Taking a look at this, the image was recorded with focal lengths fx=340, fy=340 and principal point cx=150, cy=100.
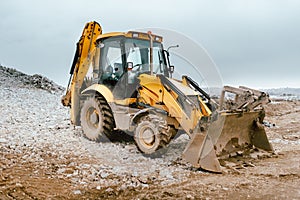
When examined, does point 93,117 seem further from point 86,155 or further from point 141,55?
point 141,55

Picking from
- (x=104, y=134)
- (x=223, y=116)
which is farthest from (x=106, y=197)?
(x=104, y=134)

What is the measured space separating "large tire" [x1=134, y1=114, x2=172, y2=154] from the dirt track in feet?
0.72

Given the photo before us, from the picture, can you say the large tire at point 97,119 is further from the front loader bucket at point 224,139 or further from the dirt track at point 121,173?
the front loader bucket at point 224,139

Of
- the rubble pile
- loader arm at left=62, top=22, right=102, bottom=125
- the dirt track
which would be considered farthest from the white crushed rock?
the rubble pile

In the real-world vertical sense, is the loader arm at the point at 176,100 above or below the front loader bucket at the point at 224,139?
above

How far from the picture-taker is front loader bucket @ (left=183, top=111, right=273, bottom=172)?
17.0 feet

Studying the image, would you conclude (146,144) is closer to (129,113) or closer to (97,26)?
(129,113)

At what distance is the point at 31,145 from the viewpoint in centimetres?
667

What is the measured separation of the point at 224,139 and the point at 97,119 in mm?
2950

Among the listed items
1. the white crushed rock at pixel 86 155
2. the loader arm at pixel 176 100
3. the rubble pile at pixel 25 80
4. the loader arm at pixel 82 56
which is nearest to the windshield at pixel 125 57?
the loader arm at pixel 176 100

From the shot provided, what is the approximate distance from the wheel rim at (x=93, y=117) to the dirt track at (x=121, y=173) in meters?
0.49

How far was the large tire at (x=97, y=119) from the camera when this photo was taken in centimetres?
713

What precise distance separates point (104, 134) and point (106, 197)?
10.2 ft

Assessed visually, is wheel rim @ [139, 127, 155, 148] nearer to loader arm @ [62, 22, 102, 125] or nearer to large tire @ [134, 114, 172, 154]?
large tire @ [134, 114, 172, 154]
